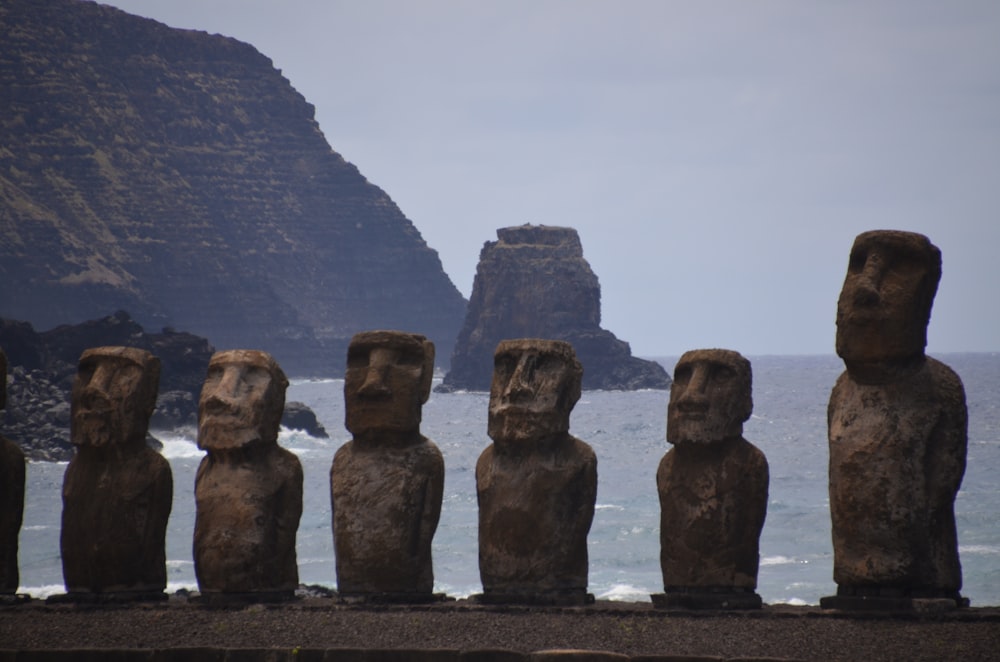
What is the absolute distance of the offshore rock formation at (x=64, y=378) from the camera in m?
47.7

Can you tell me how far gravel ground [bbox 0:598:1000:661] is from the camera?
10.4 metres

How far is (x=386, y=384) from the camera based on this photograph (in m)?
12.6

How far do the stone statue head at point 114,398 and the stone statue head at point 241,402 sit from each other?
0.50 meters

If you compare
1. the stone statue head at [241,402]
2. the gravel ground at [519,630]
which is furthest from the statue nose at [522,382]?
the stone statue head at [241,402]

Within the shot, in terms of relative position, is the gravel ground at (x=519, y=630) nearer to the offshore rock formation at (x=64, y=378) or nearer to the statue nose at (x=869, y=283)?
the statue nose at (x=869, y=283)

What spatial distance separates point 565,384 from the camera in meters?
12.4

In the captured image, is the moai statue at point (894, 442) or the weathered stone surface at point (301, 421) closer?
the moai statue at point (894, 442)

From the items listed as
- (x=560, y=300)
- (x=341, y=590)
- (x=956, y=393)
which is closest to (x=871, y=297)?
(x=956, y=393)

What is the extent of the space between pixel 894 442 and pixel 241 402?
200 inches

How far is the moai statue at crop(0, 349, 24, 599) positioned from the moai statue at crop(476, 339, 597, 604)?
12.8 ft

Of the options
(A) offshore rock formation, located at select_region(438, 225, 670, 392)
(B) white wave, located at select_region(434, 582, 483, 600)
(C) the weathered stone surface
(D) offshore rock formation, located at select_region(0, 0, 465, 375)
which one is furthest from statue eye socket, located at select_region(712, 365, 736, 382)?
(D) offshore rock formation, located at select_region(0, 0, 465, 375)

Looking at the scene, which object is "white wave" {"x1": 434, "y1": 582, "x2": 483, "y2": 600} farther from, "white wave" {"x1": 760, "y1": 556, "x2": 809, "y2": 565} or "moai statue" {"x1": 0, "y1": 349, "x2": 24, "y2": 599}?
"moai statue" {"x1": 0, "y1": 349, "x2": 24, "y2": 599}

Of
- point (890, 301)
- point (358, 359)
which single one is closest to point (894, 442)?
point (890, 301)

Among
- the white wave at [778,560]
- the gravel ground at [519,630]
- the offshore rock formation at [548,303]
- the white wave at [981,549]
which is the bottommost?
the white wave at [778,560]
